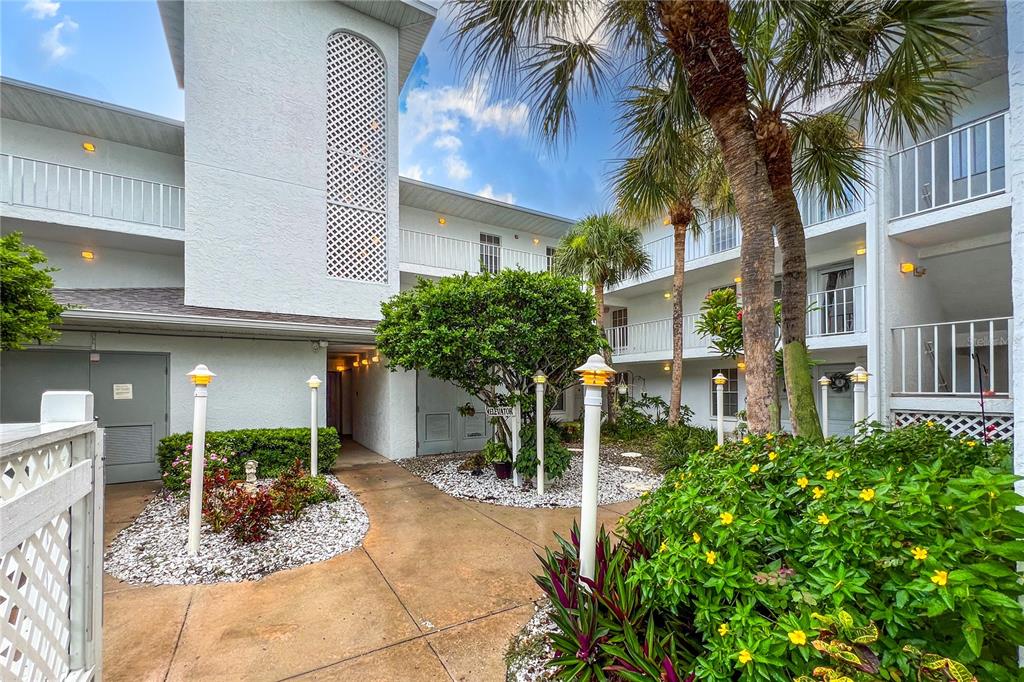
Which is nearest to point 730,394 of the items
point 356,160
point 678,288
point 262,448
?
point 678,288

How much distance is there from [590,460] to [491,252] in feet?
33.2

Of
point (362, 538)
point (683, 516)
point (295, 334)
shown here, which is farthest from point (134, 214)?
point (683, 516)

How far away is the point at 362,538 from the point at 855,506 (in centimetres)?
479

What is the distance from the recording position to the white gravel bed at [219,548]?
3963 millimetres

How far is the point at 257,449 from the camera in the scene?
7305mm

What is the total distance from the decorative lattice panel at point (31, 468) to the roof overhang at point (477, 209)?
9.35m

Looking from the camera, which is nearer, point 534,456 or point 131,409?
point 534,456

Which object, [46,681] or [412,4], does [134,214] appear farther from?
[46,681]

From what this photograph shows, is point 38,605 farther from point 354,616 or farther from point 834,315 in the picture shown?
point 834,315

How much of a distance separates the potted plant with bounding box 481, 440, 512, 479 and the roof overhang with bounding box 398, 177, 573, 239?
6830 mm

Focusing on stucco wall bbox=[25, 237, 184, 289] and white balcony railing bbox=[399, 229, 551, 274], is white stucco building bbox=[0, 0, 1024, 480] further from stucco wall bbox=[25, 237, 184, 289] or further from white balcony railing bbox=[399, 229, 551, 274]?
white balcony railing bbox=[399, 229, 551, 274]

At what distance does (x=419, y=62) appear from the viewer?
1035 centimetres

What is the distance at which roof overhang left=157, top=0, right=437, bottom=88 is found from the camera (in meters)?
7.96

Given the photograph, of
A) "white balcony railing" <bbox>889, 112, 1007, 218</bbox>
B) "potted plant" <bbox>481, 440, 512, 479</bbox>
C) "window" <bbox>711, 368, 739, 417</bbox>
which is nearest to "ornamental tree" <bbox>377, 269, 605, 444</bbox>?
"potted plant" <bbox>481, 440, 512, 479</bbox>
